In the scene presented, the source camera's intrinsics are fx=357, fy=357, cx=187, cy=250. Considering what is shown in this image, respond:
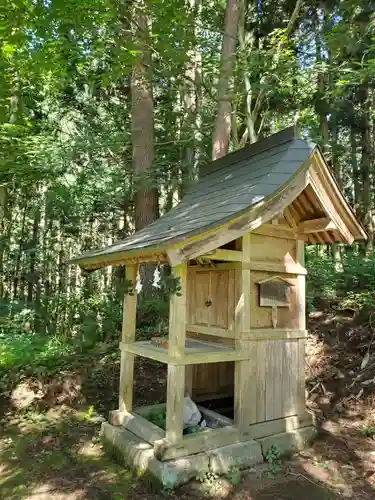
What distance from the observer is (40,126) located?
1068 cm

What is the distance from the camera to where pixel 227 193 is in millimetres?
4273

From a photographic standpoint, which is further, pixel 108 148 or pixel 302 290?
pixel 108 148

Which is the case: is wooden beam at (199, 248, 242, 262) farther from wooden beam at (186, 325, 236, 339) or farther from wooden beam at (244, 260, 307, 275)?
wooden beam at (186, 325, 236, 339)

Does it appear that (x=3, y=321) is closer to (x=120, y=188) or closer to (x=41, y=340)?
(x=41, y=340)

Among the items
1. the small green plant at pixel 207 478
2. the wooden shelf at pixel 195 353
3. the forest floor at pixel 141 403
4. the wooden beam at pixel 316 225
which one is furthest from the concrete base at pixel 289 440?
the wooden beam at pixel 316 225

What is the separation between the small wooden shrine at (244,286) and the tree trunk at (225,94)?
8.45 feet

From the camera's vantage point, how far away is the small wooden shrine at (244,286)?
136 inches

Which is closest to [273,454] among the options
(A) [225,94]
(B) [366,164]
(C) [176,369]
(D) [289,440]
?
(D) [289,440]

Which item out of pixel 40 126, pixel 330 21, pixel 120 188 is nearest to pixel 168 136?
pixel 120 188

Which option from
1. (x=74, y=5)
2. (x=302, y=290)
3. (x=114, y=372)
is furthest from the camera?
(x=114, y=372)

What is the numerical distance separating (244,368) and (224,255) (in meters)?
1.24

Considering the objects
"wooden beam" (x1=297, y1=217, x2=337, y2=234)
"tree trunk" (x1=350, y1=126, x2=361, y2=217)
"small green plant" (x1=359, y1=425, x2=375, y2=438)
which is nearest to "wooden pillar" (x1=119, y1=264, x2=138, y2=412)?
"wooden beam" (x1=297, y1=217, x2=337, y2=234)

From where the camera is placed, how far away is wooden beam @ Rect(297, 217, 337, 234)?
4.19 meters

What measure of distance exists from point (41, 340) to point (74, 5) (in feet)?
19.2
